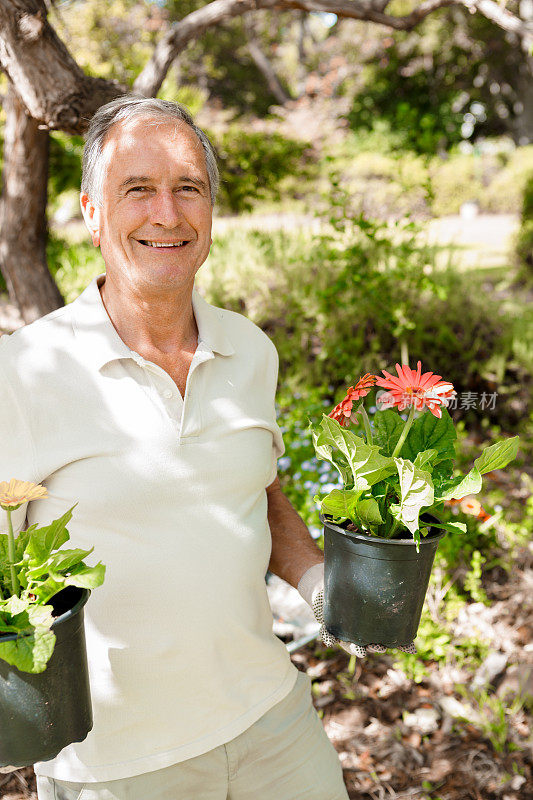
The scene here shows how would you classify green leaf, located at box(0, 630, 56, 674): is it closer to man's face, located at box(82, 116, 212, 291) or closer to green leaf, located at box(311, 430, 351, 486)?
green leaf, located at box(311, 430, 351, 486)

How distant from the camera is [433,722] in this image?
103 inches

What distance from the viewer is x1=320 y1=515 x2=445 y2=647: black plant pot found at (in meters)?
1.34

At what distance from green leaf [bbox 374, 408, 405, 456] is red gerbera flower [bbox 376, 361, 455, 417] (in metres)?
0.12

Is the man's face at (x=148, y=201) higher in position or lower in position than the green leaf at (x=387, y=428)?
higher

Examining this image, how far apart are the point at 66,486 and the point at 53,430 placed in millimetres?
115

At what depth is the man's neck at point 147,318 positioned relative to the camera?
1.56 m

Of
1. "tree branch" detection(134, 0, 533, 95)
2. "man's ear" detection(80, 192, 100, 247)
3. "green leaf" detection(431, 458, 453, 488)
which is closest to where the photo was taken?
"green leaf" detection(431, 458, 453, 488)

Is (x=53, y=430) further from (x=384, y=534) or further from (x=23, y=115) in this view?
(x=23, y=115)

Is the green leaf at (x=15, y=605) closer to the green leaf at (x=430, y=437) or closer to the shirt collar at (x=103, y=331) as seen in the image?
the shirt collar at (x=103, y=331)

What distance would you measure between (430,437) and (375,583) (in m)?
0.31

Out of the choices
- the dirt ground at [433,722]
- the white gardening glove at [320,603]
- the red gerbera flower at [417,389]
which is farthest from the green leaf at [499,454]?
the dirt ground at [433,722]

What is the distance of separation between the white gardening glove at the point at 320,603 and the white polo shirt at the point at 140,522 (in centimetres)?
15

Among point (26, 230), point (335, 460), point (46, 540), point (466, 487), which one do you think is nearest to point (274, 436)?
point (335, 460)

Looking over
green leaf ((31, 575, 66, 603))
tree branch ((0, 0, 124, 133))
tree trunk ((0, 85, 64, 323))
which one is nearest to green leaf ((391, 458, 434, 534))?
green leaf ((31, 575, 66, 603))
